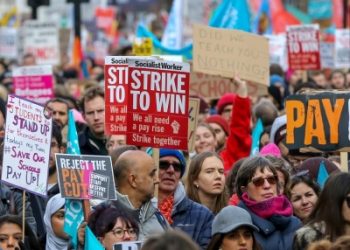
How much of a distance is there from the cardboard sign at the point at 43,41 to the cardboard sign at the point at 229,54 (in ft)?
33.8

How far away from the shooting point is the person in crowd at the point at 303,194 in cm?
912

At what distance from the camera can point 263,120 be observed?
13.2m

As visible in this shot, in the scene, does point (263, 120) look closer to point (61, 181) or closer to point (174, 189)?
point (174, 189)

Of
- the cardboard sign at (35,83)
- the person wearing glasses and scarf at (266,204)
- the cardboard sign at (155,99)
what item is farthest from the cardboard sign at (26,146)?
the cardboard sign at (35,83)

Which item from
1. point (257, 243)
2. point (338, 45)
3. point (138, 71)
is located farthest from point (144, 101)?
point (338, 45)

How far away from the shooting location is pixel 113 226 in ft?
25.4

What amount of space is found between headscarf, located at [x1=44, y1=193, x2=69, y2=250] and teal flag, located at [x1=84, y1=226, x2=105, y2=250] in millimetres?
1335

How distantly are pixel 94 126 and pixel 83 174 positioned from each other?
3.94m

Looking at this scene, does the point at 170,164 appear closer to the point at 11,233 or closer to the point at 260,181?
the point at 260,181

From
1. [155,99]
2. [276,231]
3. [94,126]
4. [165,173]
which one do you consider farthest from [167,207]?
[94,126]

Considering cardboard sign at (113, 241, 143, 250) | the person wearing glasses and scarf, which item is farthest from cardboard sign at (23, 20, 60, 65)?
cardboard sign at (113, 241, 143, 250)

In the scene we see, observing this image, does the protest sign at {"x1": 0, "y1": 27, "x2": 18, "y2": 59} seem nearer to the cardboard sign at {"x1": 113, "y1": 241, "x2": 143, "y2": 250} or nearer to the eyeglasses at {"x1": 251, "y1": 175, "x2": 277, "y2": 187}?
the eyeglasses at {"x1": 251, "y1": 175, "x2": 277, "y2": 187}

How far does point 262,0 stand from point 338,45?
32.8 ft

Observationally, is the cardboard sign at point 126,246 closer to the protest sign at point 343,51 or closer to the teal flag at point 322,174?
the teal flag at point 322,174
